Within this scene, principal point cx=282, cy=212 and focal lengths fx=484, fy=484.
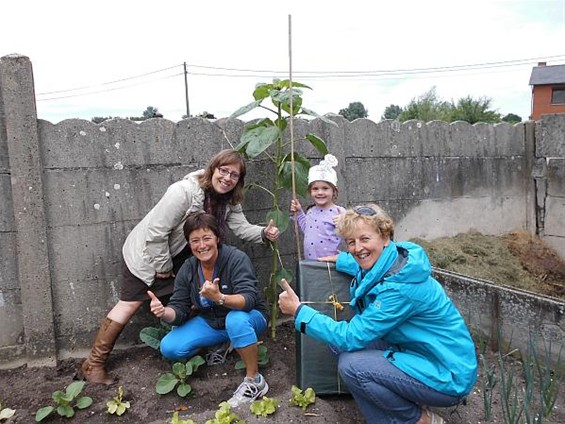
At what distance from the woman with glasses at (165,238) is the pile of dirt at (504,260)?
8.14 ft

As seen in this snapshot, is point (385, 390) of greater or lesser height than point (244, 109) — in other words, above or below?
below

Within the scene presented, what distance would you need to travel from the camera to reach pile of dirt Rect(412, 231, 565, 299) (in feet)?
16.2

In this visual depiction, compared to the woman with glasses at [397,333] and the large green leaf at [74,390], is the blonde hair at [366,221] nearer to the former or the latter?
the woman with glasses at [397,333]

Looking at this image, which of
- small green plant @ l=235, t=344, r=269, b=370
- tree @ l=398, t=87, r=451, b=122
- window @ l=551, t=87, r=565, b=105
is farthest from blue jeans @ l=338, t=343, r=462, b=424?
window @ l=551, t=87, r=565, b=105

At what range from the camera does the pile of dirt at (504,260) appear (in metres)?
4.94

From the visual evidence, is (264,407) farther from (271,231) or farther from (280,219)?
(280,219)

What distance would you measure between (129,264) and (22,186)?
0.83 meters

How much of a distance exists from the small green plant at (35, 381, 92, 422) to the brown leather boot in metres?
0.29

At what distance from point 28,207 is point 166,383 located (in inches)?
55.8

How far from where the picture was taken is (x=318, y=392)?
2.72 meters

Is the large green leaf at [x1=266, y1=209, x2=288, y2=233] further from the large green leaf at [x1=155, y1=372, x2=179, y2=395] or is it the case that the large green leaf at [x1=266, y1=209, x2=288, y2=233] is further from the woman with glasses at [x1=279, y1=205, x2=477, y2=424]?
the large green leaf at [x1=155, y1=372, x2=179, y2=395]

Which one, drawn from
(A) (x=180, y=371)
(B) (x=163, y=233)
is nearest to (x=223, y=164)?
(B) (x=163, y=233)

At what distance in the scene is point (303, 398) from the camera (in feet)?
8.35

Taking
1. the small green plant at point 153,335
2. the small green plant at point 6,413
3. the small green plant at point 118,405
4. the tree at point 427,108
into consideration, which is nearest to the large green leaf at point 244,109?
the small green plant at point 153,335
